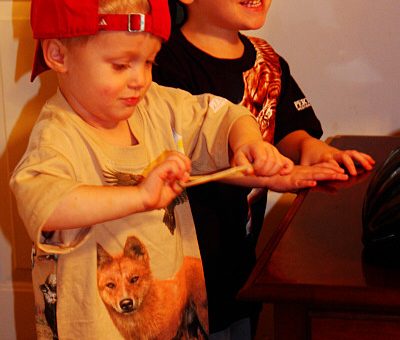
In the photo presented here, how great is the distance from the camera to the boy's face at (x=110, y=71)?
2.50 ft

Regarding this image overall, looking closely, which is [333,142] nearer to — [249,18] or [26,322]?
[249,18]

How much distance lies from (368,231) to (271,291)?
11 centimetres

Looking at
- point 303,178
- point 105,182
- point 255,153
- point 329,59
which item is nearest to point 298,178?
point 303,178

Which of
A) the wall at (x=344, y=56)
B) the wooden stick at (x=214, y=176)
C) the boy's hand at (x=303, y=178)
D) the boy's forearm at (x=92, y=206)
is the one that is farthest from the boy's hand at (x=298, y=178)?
the wall at (x=344, y=56)

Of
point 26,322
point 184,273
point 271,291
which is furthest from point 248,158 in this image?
point 26,322

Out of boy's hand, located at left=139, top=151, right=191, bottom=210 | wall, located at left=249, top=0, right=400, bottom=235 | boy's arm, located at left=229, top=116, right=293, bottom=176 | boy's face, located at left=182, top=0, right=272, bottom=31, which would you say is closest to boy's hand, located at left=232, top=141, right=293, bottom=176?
boy's arm, located at left=229, top=116, right=293, bottom=176

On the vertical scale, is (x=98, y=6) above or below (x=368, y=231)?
above

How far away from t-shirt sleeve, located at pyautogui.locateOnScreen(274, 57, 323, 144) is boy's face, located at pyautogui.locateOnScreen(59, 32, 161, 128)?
344 millimetres

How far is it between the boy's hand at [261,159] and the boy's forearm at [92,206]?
0.14 metres

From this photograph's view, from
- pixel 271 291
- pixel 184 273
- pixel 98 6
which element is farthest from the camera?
pixel 184 273

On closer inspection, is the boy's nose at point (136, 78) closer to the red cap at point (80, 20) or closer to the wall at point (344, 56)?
the red cap at point (80, 20)

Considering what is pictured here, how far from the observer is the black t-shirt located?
39.8 inches

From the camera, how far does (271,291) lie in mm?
593

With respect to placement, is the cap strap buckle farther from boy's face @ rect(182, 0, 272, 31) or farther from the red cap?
boy's face @ rect(182, 0, 272, 31)
